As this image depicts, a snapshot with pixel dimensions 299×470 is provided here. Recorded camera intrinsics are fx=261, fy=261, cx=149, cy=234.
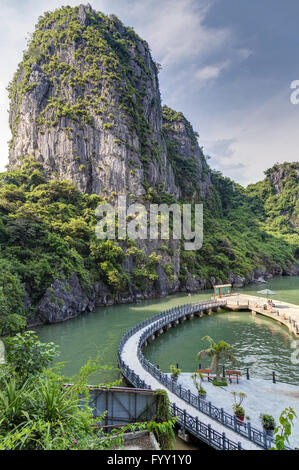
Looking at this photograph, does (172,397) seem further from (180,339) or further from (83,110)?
(83,110)

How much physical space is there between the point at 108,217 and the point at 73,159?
19087 mm

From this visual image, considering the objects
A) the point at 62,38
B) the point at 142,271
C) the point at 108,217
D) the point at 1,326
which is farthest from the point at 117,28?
the point at 1,326

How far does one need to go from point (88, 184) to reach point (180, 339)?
45295 millimetres

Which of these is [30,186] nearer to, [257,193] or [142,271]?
[142,271]

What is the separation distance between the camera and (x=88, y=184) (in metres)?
61.7

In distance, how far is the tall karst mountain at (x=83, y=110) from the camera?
61.8 m

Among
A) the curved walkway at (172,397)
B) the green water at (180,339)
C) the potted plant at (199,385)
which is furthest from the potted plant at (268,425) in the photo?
the green water at (180,339)

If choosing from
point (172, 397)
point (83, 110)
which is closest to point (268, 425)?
point (172, 397)

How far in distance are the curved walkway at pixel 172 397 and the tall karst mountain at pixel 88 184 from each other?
10102 mm

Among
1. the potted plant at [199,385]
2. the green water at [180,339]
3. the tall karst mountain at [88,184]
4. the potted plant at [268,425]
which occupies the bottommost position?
the green water at [180,339]

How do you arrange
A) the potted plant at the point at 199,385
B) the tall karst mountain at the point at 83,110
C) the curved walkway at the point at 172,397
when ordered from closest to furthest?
the curved walkway at the point at 172,397 < the potted plant at the point at 199,385 < the tall karst mountain at the point at 83,110

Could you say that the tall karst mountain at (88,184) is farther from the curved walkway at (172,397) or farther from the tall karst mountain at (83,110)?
the curved walkway at (172,397)

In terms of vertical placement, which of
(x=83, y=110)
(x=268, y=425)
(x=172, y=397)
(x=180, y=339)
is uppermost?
(x=83, y=110)

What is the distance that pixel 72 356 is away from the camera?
2078cm
